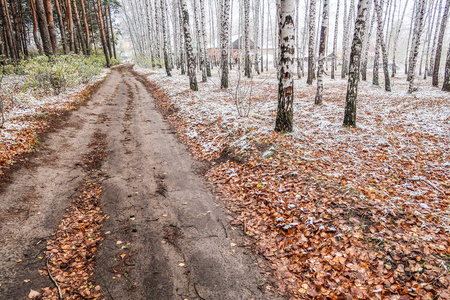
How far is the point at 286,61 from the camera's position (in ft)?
22.9

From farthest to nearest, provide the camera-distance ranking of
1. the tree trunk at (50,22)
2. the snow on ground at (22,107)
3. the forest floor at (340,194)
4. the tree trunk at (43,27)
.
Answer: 1. the tree trunk at (50,22)
2. the tree trunk at (43,27)
3. the snow on ground at (22,107)
4. the forest floor at (340,194)

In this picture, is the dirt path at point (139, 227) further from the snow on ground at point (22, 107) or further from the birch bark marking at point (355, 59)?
the birch bark marking at point (355, 59)

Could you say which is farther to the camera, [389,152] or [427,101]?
[427,101]

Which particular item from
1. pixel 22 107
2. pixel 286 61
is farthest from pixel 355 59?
pixel 22 107

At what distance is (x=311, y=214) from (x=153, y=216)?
3.28 metres

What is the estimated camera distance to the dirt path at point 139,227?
333 centimetres

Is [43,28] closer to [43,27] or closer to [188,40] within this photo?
[43,27]

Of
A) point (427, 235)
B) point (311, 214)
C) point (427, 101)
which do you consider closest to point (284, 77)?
point (311, 214)

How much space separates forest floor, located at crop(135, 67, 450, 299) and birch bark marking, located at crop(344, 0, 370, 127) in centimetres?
63

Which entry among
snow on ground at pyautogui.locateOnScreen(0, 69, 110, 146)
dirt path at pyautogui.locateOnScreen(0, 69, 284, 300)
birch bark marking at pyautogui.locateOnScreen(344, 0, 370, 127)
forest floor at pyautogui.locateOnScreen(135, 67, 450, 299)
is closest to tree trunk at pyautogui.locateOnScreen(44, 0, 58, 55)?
snow on ground at pyautogui.locateOnScreen(0, 69, 110, 146)

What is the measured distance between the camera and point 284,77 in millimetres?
7148

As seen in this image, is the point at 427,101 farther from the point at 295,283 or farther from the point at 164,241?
the point at 164,241

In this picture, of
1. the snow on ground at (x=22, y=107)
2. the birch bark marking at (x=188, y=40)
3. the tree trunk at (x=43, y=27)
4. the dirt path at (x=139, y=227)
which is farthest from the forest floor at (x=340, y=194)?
the tree trunk at (x=43, y=27)

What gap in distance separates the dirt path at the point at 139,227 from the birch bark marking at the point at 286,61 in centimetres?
351
